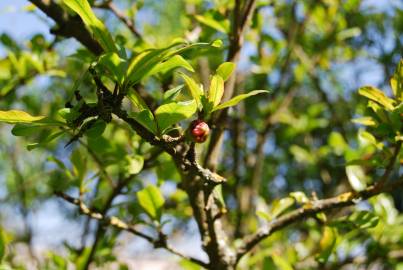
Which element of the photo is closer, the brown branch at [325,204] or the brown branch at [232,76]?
the brown branch at [325,204]

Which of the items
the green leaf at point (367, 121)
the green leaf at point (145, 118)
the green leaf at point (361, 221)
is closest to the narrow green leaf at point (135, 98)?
the green leaf at point (145, 118)

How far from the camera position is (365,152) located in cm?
119

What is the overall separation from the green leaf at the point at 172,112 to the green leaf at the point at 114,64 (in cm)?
7

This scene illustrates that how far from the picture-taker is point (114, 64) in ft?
1.90

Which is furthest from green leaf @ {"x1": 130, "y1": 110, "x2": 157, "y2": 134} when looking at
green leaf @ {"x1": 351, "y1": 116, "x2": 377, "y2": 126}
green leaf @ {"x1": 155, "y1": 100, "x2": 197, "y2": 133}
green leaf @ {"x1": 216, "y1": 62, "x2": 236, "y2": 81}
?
green leaf @ {"x1": 351, "y1": 116, "x2": 377, "y2": 126}

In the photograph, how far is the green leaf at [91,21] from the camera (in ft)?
1.95

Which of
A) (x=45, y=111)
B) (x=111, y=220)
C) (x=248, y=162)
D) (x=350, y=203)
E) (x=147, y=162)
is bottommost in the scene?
(x=350, y=203)

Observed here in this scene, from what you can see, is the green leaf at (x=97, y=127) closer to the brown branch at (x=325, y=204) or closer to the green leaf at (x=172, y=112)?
the green leaf at (x=172, y=112)

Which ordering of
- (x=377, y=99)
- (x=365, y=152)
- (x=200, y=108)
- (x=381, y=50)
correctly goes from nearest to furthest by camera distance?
(x=200, y=108) → (x=377, y=99) → (x=365, y=152) → (x=381, y=50)

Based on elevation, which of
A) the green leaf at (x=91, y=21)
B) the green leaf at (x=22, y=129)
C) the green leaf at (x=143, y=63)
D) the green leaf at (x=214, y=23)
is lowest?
the green leaf at (x=143, y=63)

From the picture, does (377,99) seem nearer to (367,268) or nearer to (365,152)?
(365,152)

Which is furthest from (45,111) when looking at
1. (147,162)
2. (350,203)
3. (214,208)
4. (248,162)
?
(350,203)

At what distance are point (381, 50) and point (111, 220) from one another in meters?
1.91

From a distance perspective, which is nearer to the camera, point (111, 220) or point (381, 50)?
point (111, 220)
